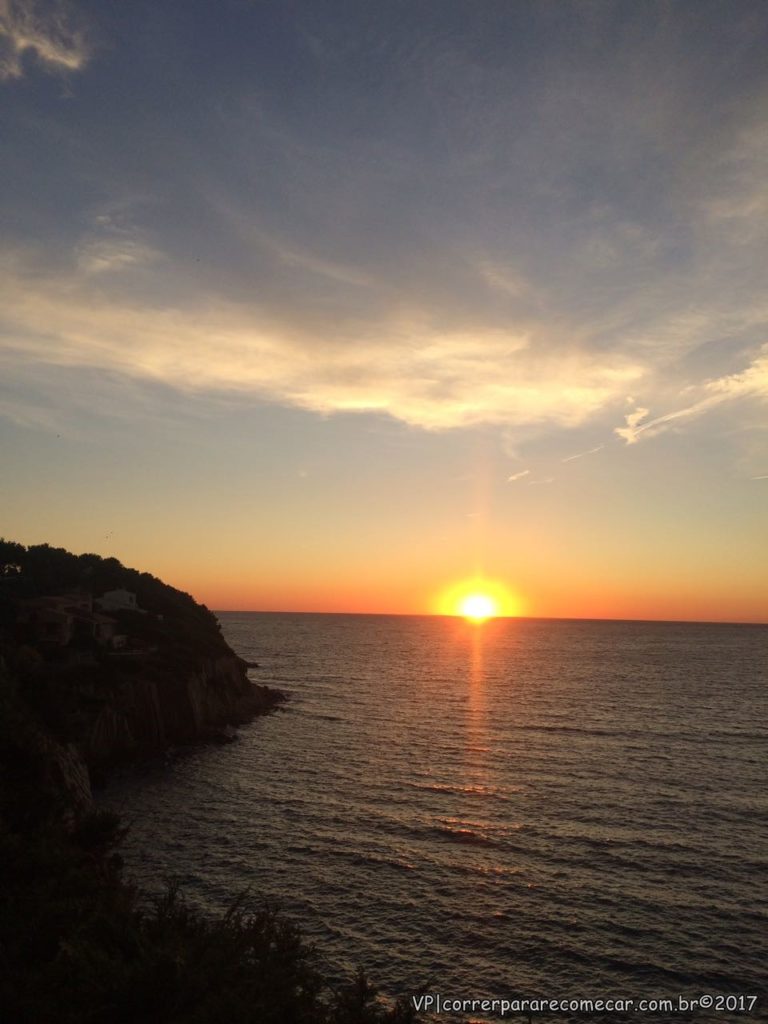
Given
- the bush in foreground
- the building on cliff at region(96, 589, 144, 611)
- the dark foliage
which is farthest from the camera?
the building on cliff at region(96, 589, 144, 611)

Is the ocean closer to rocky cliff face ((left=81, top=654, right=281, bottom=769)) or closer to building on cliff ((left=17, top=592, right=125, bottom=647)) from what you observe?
rocky cliff face ((left=81, top=654, right=281, bottom=769))

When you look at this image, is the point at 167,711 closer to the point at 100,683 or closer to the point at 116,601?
the point at 100,683

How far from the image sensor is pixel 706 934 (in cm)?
2892

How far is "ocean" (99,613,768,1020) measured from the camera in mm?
27188

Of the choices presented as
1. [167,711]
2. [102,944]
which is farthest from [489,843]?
[167,711]

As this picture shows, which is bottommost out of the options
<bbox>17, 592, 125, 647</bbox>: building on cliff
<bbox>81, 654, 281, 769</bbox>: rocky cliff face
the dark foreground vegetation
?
<bbox>81, 654, 281, 769</bbox>: rocky cliff face

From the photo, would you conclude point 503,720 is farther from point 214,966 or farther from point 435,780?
point 214,966

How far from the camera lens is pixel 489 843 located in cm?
3941

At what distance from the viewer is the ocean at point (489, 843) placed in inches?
1070

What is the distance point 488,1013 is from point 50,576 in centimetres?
10108

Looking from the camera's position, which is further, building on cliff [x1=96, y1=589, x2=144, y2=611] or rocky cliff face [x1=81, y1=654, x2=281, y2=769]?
building on cliff [x1=96, y1=589, x2=144, y2=611]

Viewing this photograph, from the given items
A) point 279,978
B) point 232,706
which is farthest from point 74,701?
point 279,978

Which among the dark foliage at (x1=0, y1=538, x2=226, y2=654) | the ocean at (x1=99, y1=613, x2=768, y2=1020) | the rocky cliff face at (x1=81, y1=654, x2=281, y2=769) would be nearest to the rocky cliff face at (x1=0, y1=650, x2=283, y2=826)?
the rocky cliff face at (x1=81, y1=654, x2=281, y2=769)

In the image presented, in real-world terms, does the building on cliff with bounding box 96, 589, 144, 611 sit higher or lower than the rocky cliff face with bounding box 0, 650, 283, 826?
higher
